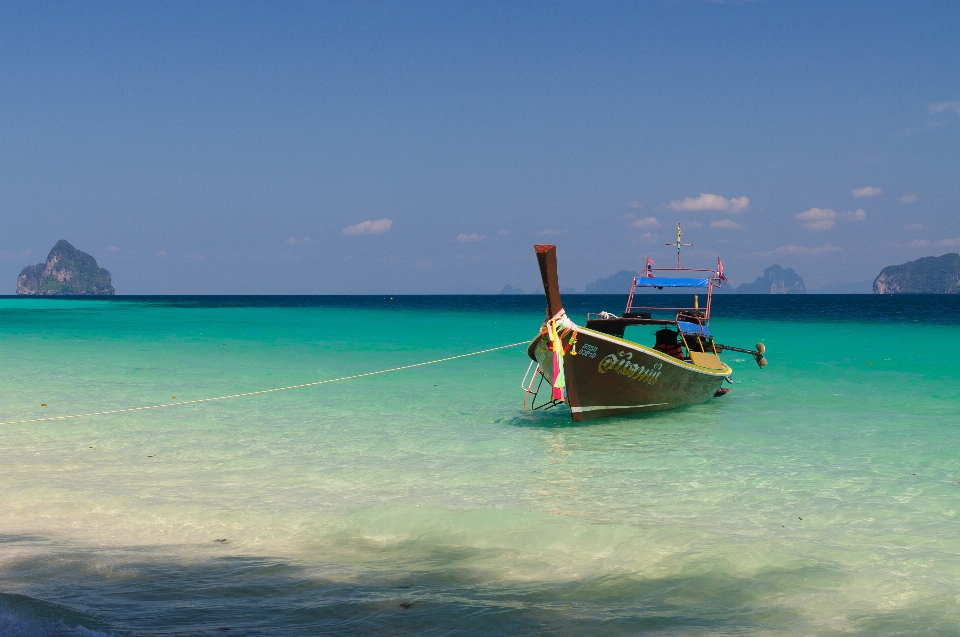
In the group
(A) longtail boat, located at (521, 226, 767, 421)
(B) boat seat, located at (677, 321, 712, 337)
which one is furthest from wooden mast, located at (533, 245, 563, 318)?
(B) boat seat, located at (677, 321, 712, 337)

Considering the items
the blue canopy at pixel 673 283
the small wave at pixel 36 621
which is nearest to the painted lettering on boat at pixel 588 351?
the blue canopy at pixel 673 283

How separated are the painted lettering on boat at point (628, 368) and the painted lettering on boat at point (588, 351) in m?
0.21

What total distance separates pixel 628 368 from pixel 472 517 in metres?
6.46

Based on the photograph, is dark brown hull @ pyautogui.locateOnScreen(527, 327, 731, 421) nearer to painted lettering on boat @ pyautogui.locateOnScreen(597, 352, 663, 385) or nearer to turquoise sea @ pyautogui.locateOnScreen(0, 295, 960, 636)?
painted lettering on boat @ pyautogui.locateOnScreen(597, 352, 663, 385)

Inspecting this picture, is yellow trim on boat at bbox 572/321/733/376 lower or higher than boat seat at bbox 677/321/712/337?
lower

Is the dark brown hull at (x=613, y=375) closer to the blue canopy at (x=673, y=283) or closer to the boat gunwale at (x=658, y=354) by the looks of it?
the boat gunwale at (x=658, y=354)

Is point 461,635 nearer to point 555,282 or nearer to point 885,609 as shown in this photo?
point 885,609

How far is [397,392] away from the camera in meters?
17.8

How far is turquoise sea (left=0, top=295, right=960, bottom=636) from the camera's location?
5.12m

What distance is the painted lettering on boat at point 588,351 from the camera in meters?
12.8

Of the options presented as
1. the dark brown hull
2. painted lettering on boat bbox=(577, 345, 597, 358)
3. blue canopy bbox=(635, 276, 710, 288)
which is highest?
blue canopy bbox=(635, 276, 710, 288)

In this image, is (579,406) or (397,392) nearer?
(579,406)

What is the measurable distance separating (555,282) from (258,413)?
590 centimetres

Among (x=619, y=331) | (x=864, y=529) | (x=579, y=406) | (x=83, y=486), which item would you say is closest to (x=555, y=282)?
(x=579, y=406)
